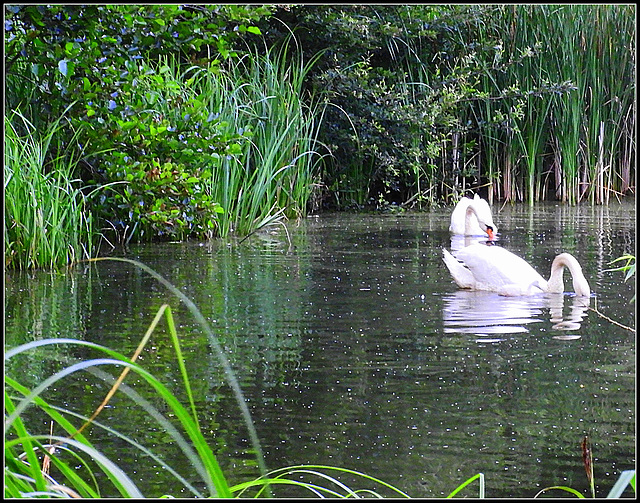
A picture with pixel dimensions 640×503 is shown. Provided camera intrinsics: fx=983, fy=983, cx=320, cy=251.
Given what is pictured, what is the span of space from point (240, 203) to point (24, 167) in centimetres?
307

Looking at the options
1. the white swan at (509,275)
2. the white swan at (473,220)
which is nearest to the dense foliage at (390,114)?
the white swan at (473,220)

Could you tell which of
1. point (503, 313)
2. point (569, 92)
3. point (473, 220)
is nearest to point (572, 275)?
point (503, 313)

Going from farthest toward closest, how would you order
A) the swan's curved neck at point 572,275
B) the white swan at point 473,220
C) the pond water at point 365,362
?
the white swan at point 473,220 → the swan's curved neck at point 572,275 → the pond water at point 365,362

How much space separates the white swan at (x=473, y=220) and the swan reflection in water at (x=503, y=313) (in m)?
3.21

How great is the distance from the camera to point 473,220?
10.0m

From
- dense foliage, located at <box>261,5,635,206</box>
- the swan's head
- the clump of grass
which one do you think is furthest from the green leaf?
dense foliage, located at <box>261,5,635,206</box>

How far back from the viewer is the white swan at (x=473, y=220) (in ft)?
32.4

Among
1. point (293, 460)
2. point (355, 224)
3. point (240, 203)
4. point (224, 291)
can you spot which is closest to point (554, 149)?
point (355, 224)

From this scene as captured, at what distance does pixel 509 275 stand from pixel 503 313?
662 mm

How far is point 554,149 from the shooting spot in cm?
1353

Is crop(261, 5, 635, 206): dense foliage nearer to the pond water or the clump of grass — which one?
the pond water

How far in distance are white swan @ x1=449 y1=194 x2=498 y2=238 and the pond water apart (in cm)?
149

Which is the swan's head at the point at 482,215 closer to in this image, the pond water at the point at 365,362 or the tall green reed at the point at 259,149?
the pond water at the point at 365,362

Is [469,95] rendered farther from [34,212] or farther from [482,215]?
[34,212]
